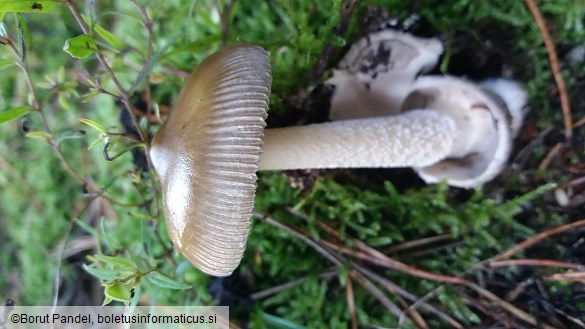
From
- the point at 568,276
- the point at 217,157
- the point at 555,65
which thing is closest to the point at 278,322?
the point at 217,157

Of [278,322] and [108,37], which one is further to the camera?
[278,322]

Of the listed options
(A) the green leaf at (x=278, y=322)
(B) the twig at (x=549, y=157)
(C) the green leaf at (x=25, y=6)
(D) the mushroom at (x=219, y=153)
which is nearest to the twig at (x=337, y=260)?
(A) the green leaf at (x=278, y=322)

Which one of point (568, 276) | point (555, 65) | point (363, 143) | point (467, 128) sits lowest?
point (568, 276)

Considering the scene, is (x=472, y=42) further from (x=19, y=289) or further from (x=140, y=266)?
(x=19, y=289)

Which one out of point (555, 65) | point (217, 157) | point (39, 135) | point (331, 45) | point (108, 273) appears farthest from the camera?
point (555, 65)

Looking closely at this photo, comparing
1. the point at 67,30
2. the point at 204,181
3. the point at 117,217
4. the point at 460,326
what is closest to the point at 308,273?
the point at 460,326

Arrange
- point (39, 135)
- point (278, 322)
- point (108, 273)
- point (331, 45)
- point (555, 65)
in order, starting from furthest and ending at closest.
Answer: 1. point (278, 322)
2. point (555, 65)
3. point (331, 45)
4. point (39, 135)
5. point (108, 273)

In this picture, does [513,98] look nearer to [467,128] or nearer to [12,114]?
[467,128]

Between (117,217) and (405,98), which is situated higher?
(405,98)
